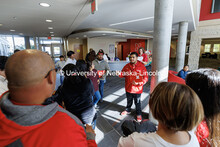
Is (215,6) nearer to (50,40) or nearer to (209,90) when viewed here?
(209,90)

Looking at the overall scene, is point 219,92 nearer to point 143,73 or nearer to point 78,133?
point 78,133

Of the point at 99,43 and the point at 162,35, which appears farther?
the point at 99,43

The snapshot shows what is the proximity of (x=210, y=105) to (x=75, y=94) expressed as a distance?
53.5 inches

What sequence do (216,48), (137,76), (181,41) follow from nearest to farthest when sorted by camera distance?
(137,76)
(181,41)
(216,48)

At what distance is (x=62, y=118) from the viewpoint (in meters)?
0.58

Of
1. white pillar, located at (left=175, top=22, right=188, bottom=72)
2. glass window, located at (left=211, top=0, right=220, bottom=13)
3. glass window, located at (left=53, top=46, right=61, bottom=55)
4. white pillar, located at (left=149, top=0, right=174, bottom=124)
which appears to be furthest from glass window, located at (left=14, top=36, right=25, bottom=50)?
glass window, located at (left=211, top=0, right=220, bottom=13)

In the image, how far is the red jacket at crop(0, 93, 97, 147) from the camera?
1.50 ft

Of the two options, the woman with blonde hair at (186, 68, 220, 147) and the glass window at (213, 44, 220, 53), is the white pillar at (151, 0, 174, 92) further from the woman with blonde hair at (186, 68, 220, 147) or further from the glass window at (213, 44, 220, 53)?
the glass window at (213, 44, 220, 53)

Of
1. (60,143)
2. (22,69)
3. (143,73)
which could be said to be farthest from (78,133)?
(143,73)

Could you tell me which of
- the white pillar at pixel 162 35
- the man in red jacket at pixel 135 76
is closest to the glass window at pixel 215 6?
the white pillar at pixel 162 35

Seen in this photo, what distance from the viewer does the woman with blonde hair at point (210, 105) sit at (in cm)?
77

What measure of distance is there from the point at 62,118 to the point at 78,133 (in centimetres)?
13

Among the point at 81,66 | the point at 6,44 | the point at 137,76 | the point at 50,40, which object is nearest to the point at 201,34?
the point at 137,76

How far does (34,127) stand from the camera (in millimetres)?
494
